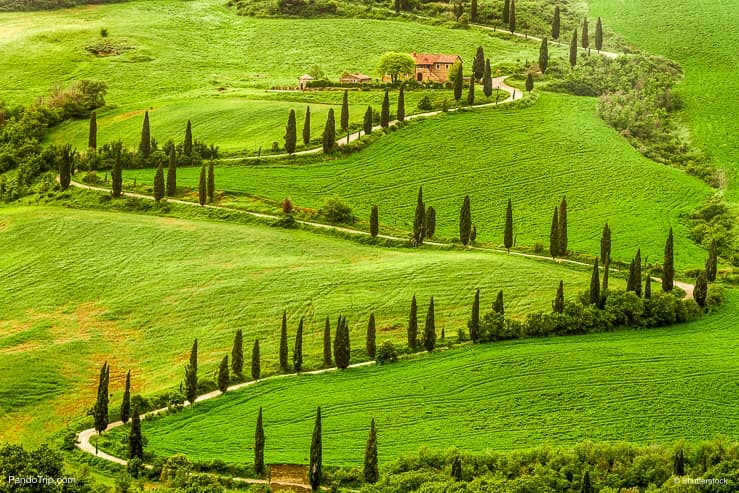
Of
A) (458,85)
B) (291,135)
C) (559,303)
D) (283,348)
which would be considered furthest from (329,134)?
(283,348)

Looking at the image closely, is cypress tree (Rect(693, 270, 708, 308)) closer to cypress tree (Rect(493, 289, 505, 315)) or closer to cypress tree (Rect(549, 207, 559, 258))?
cypress tree (Rect(549, 207, 559, 258))

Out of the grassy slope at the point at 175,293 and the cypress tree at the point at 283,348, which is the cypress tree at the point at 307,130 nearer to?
the grassy slope at the point at 175,293

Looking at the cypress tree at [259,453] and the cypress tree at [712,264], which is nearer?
the cypress tree at [259,453]

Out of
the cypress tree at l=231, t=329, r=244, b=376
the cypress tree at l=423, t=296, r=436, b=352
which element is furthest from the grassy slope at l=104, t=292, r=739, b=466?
the cypress tree at l=231, t=329, r=244, b=376

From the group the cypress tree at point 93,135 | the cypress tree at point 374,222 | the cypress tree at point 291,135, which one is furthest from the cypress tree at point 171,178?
the cypress tree at point 374,222

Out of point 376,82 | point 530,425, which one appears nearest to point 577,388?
point 530,425

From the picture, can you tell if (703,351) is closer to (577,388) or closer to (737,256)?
(577,388)
